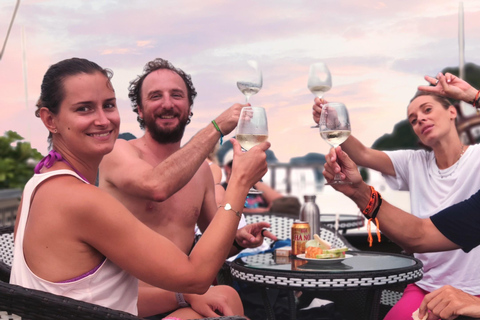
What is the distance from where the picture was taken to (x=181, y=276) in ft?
4.53

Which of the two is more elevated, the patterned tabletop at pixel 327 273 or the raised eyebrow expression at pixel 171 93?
the raised eyebrow expression at pixel 171 93

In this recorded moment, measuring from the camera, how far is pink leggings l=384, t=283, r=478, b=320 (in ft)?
8.18

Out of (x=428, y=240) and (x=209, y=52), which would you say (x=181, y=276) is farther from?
(x=209, y=52)

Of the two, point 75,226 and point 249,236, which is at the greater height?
point 75,226

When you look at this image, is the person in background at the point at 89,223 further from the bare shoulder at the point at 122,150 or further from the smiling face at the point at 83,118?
the bare shoulder at the point at 122,150

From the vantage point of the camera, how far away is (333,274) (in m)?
2.06

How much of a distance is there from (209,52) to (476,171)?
2178mm

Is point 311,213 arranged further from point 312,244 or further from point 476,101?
point 476,101

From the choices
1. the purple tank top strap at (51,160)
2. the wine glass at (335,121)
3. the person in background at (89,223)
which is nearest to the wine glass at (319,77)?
the wine glass at (335,121)

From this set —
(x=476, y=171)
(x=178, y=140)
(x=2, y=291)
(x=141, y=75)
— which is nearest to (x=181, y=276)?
(x=2, y=291)

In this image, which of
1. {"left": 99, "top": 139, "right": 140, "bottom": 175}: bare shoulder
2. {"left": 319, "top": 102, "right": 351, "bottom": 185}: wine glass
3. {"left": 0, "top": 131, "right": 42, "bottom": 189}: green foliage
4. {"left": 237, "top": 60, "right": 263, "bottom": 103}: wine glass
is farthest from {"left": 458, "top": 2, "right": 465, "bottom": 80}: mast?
{"left": 99, "top": 139, "right": 140, "bottom": 175}: bare shoulder

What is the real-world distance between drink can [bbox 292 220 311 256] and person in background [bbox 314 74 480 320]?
1.86ft

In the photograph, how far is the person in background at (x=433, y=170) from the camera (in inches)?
103

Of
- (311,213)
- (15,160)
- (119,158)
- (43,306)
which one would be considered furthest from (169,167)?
(15,160)
